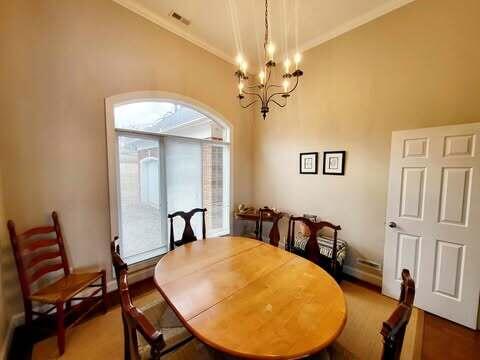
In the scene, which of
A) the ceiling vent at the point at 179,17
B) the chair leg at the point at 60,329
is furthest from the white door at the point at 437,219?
the chair leg at the point at 60,329

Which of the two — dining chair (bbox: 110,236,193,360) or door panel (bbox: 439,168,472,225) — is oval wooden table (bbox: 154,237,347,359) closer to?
dining chair (bbox: 110,236,193,360)

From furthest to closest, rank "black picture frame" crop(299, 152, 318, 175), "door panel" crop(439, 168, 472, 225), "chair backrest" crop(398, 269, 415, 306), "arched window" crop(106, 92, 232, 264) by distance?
"black picture frame" crop(299, 152, 318, 175) < "arched window" crop(106, 92, 232, 264) < "door panel" crop(439, 168, 472, 225) < "chair backrest" crop(398, 269, 415, 306)

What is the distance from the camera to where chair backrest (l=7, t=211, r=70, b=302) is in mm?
1737

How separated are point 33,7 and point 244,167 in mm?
3251

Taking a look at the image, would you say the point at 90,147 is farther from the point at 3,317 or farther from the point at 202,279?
the point at 202,279

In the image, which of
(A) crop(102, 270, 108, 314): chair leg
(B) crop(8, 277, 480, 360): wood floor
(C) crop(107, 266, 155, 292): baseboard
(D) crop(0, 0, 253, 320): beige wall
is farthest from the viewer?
(C) crop(107, 266, 155, 292): baseboard

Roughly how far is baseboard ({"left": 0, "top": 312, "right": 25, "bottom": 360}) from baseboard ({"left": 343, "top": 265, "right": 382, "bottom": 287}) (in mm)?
3605

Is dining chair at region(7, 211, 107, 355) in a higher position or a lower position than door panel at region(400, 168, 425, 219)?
lower

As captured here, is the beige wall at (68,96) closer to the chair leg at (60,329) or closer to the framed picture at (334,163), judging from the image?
the chair leg at (60,329)

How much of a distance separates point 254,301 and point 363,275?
Result: 223cm

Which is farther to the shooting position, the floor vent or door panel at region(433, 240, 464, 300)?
the floor vent

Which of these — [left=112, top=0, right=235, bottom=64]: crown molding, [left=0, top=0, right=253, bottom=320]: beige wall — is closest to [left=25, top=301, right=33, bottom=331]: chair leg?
[left=0, top=0, right=253, bottom=320]: beige wall

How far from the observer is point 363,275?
274 centimetres

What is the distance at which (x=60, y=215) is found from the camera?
6.91 feet
